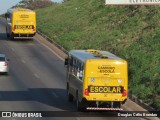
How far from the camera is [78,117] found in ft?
96.1

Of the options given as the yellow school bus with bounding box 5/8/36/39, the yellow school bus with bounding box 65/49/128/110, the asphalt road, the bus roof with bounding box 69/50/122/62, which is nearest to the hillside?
the yellow school bus with bounding box 5/8/36/39

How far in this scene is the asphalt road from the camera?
107 ft

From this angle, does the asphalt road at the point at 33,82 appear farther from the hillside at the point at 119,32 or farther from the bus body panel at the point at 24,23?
the hillside at the point at 119,32

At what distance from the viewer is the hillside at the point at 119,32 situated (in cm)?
3856

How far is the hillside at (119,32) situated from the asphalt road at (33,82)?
4.28 metres

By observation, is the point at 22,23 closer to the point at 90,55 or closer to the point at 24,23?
the point at 24,23

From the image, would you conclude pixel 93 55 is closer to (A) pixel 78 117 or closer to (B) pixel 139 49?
(A) pixel 78 117

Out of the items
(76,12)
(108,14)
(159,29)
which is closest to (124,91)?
(159,29)

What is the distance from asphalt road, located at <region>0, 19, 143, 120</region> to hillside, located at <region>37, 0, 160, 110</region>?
14.0ft

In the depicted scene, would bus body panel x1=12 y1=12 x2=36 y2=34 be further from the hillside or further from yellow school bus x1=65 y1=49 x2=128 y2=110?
yellow school bus x1=65 y1=49 x2=128 y2=110

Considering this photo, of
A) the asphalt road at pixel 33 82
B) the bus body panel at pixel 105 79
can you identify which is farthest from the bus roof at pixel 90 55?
the asphalt road at pixel 33 82

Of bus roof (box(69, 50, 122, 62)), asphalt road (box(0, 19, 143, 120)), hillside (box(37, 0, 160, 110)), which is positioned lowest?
asphalt road (box(0, 19, 143, 120))

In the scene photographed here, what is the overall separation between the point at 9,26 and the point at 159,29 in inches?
936

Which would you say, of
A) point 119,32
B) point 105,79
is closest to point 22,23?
point 119,32
